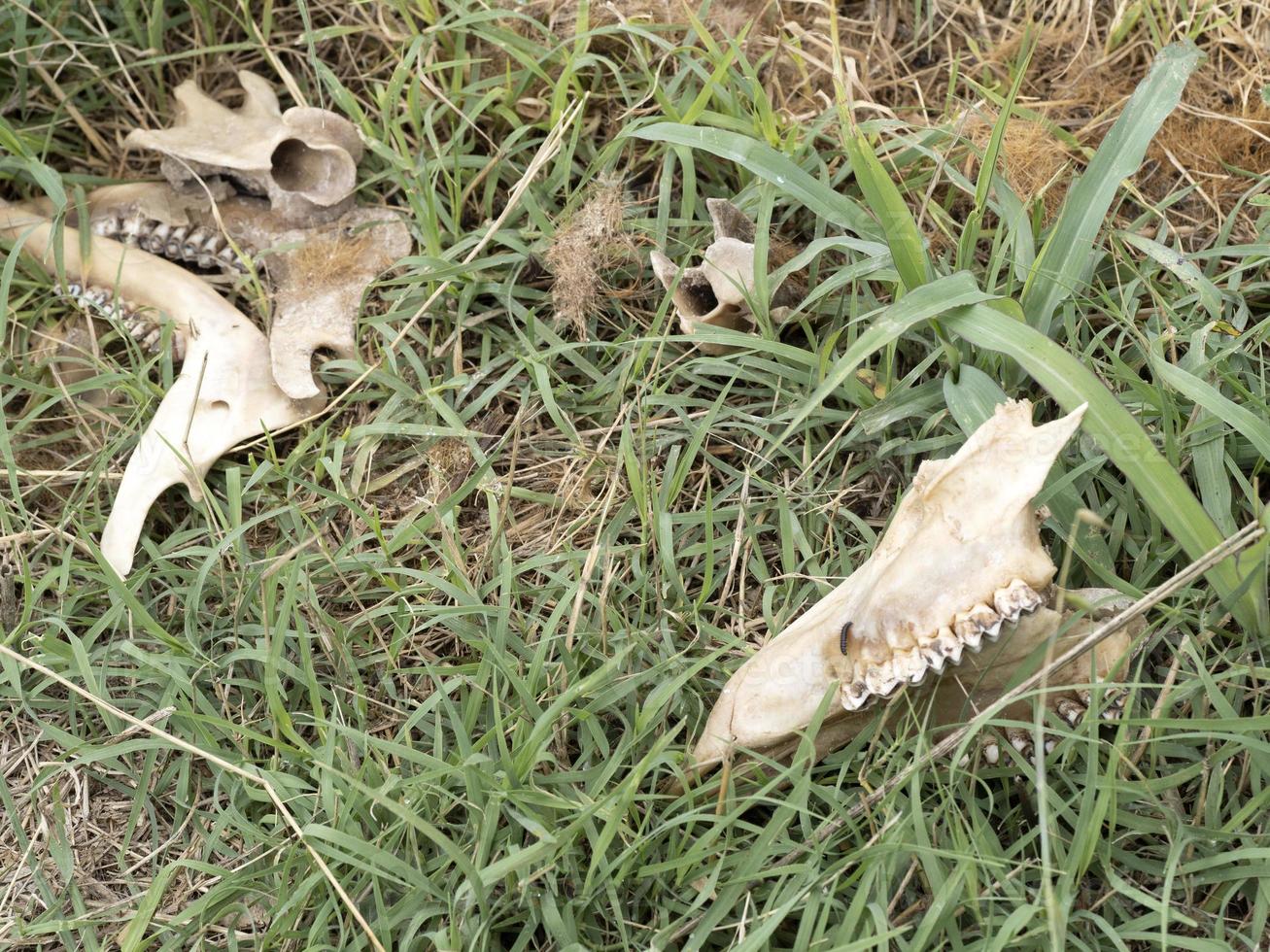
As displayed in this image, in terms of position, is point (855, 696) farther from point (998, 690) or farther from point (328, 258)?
point (328, 258)

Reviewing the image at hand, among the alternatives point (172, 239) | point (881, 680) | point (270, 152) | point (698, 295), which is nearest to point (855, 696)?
point (881, 680)

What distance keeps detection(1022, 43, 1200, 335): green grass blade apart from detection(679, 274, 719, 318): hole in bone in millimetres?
576

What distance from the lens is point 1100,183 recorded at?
6.12 ft

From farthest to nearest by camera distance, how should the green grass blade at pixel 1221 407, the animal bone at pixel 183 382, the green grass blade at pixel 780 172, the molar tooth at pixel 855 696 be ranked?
the animal bone at pixel 183 382, the green grass blade at pixel 780 172, the green grass blade at pixel 1221 407, the molar tooth at pixel 855 696

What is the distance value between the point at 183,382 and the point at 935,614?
152cm

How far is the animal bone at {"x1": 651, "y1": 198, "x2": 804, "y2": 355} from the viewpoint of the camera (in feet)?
6.67

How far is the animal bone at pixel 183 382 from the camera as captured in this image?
83.9 inches

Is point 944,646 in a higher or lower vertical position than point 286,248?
higher

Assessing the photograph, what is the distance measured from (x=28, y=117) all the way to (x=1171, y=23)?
8.21 feet

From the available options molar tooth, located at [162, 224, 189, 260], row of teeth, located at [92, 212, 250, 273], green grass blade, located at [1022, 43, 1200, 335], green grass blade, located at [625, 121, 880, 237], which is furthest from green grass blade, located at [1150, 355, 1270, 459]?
molar tooth, located at [162, 224, 189, 260]

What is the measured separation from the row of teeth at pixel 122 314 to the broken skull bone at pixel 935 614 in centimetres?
139

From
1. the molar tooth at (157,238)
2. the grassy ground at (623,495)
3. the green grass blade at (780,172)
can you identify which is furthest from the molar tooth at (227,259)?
the green grass blade at (780,172)

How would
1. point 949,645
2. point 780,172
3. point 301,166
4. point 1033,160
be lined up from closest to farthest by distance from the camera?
point 949,645, point 780,172, point 1033,160, point 301,166

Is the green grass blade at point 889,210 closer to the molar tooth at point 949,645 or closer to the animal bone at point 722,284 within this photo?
the animal bone at point 722,284
